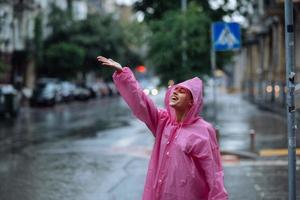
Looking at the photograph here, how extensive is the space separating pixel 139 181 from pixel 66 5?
197ft

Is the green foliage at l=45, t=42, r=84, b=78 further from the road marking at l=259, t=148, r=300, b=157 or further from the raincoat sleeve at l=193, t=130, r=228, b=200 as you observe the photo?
the raincoat sleeve at l=193, t=130, r=228, b=200

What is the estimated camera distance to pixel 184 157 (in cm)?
521

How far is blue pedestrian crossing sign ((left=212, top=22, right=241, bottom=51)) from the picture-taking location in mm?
15984

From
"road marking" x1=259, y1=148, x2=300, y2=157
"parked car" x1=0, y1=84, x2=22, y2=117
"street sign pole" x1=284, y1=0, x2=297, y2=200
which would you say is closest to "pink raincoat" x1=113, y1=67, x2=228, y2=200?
"street sign pole" x1=284, y1=0, x2=297, y2=200

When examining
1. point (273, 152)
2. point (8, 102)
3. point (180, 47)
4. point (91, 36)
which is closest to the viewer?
point (273, 152)

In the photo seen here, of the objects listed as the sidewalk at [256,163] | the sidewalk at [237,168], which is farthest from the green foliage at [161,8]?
the sidewalk at [237,168]

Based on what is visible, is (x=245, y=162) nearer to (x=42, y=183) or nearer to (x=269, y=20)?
(x=42, y=183)

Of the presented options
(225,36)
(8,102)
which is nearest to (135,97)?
(225,36)

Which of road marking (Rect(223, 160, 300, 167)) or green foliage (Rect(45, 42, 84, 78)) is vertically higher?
road marking (Rect(223, 160, 300, 167))

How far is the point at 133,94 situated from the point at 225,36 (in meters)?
11.0

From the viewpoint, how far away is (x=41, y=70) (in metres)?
57.7

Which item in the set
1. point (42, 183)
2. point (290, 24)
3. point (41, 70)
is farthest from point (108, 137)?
point (41, 70)

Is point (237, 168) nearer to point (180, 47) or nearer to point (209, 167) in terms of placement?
point (209, 167)

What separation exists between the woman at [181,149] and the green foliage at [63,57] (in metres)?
49.4
